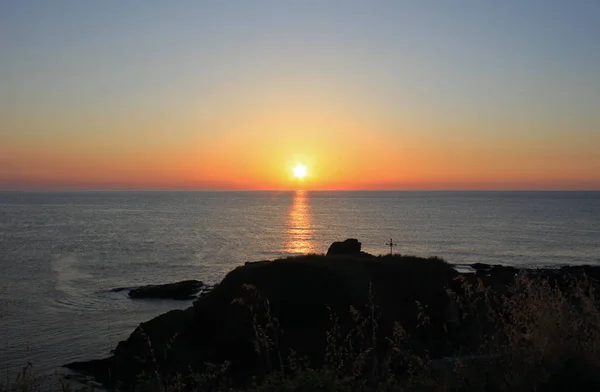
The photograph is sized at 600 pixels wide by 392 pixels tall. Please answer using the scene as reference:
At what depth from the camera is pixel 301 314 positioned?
87.2 ft

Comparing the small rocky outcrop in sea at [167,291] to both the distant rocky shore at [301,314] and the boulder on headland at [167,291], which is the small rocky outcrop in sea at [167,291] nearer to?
the boulder on headland at [167,291]

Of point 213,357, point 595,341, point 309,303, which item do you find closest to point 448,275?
point 309,303

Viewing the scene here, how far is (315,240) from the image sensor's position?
90.2 meters

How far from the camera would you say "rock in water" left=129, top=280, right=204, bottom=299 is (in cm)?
4275

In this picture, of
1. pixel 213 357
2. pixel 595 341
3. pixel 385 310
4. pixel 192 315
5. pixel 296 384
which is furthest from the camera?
Result: pixel 192 315

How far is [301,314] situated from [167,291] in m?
20.2

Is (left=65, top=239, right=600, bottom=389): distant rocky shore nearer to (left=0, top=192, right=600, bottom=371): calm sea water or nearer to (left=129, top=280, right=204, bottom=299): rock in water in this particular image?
(left=0, top=192, right=600, bottom=371): calm sea water

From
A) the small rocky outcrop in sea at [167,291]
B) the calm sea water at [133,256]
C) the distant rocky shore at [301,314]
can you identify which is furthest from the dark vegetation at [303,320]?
the small rocky outcrop in sea at [167,291]

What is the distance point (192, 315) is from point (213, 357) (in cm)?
408

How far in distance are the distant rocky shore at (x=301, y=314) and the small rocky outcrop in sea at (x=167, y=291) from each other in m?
14.1

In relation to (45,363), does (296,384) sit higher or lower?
higher

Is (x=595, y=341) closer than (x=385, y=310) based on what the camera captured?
Yes

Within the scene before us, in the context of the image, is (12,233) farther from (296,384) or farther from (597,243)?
(296,384)

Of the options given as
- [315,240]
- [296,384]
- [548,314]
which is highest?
[548,314]
